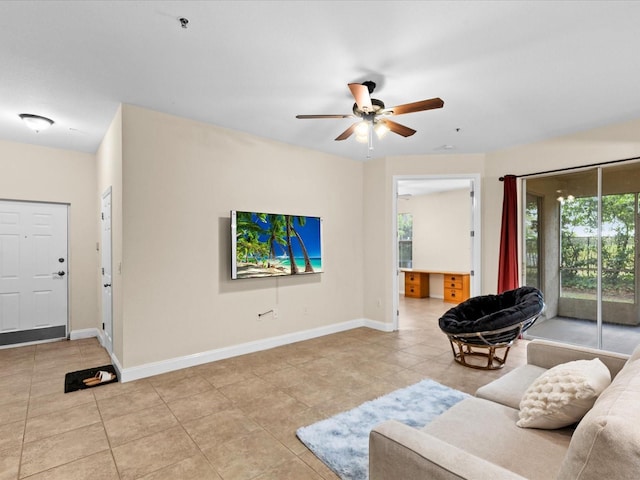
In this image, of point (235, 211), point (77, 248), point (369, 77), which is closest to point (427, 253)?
point (235, 211)

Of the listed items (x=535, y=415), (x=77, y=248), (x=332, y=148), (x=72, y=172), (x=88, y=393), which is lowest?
(x=88, y=393)

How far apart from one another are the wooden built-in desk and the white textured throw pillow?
21.1ft

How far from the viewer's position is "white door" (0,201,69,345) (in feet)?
15.5

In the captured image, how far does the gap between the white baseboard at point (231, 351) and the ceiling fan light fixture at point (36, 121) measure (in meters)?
2.67

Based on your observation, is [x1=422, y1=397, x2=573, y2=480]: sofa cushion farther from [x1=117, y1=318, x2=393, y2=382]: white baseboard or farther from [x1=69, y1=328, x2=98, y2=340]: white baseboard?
[x1=69, y1=328, x2=98, y2=340]: white baseboard

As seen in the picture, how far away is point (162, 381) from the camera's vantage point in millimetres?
3488

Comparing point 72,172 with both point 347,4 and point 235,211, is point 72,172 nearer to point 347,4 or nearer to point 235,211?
point 235,211

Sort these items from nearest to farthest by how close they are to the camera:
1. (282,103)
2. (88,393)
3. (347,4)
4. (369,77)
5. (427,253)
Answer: (347,4) → (369,77) → (88,393) → (282,103) → (427,253)

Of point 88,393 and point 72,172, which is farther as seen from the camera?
point 72,172

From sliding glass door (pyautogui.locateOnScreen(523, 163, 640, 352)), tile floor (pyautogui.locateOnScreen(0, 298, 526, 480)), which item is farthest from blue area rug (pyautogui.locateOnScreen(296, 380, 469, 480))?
sliding glass door (pyautogui.locateOnScreen(523, 163, 640, 352))

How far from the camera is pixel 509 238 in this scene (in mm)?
Answer: 4902

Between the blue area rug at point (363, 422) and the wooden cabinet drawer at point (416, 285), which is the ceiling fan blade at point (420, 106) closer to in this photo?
the blue area rug at point (363, 422)

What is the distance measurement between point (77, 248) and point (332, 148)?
160 inches

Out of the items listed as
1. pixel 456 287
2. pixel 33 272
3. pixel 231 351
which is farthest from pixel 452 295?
pixel 33 272
